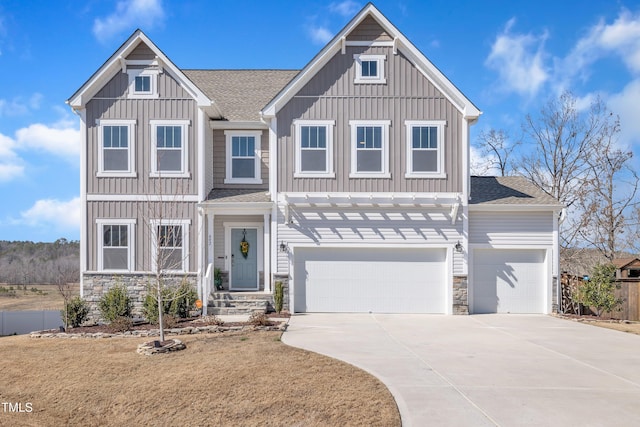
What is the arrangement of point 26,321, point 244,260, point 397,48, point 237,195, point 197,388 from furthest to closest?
point 26,321 < point 244,260 < point 237,195 < point 397,48 < point 197,388

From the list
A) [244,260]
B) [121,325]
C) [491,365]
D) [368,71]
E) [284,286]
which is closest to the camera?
[491,365]

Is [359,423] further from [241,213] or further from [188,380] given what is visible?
[241,213]

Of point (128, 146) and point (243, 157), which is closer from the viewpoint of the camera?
point (128, 146)

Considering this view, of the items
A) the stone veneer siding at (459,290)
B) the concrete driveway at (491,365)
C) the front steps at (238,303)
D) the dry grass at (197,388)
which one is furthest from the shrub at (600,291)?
the dry grass at (197,388)

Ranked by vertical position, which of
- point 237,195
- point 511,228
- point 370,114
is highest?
point 370,114

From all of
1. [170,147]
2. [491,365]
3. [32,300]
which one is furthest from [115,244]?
[32,300]

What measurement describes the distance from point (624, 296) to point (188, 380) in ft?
49.7

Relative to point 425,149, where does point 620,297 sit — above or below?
below

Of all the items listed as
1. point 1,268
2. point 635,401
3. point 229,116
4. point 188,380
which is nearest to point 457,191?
point 229,116

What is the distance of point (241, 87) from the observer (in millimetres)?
20594

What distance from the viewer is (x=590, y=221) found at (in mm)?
26625

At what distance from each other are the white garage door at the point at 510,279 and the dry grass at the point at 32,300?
1878cm

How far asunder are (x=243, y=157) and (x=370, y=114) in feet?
14.8

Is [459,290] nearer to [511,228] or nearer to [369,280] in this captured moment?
[511,228]
